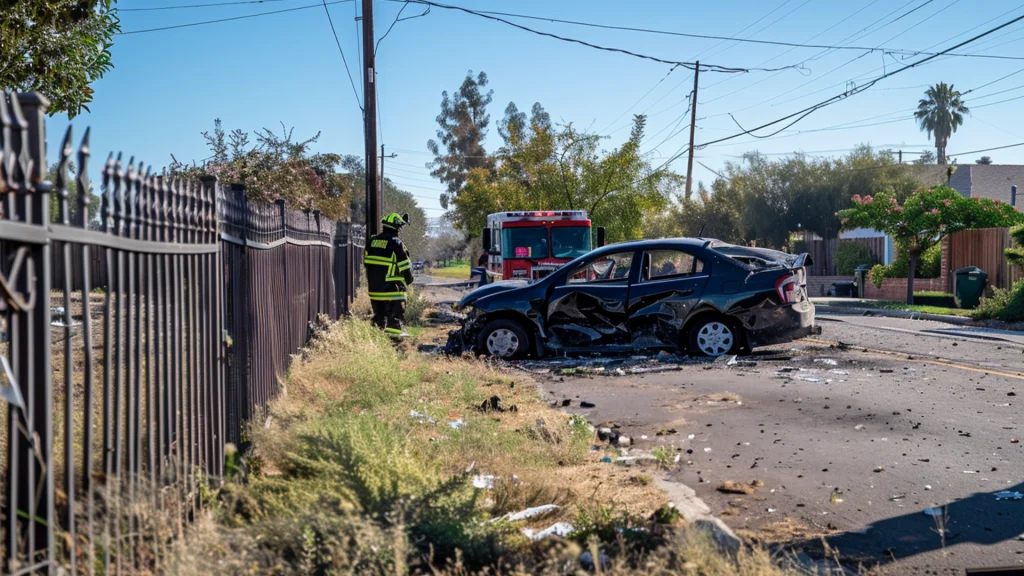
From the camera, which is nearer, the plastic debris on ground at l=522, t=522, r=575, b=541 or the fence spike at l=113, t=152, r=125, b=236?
the fence spike at l=113, t=152, r=125, b=236

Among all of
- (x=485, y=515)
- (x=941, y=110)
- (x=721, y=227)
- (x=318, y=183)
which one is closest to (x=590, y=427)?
(x=485, y=515)

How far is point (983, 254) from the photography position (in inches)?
1080

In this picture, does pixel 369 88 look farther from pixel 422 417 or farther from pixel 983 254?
pixel 983 254

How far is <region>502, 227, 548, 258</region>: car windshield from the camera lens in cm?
2152

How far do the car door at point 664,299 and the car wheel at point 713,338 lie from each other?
0.24 m

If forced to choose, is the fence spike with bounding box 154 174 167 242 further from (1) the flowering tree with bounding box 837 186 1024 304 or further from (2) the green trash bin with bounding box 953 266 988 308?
(1) the flowering tree with bounding box 837 186 1024 304

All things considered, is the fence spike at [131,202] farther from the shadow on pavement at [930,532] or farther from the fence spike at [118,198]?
the shadow on pavement at [930,532]

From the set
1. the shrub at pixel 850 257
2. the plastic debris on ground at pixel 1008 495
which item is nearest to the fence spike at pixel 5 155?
the plastic debris on ground at pixel 1008 495

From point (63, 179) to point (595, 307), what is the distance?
33.8 feet

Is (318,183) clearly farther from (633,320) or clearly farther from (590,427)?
(590,427)

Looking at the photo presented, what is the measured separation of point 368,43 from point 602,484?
1659cm

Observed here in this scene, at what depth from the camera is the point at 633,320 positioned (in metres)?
12.9

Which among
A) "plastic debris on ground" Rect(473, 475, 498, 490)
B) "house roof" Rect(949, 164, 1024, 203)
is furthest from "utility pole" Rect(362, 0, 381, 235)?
"house roof" Rect(949, 164, 1024, 203)

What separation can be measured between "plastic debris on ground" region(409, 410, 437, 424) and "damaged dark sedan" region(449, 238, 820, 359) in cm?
539
